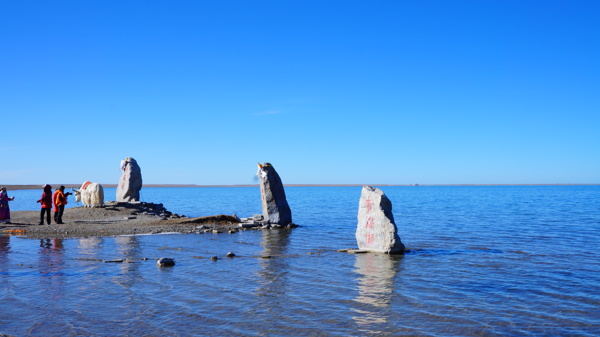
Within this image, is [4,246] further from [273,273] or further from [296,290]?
[296,290]

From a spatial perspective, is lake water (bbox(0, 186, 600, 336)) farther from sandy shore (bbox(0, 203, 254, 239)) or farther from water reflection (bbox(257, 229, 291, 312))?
sandy shore (bbox(0, 203, 254, 239))

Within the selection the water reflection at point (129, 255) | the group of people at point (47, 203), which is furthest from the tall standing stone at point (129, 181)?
the water reflection at point (129, 255)

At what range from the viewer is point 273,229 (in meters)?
24.3

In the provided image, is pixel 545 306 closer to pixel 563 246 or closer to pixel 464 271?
pixel 464 271

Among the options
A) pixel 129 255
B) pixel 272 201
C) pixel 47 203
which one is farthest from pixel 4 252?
pixel 272 201

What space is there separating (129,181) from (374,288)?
27541 millimetres

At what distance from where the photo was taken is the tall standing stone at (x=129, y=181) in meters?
34.5

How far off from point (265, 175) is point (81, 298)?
1633 cm

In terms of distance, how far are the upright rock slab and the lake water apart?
63 cm

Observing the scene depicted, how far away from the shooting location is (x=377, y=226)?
15836 mm

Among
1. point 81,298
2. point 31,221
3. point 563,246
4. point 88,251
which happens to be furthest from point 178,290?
point 31,221

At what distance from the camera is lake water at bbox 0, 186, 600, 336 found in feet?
26.0

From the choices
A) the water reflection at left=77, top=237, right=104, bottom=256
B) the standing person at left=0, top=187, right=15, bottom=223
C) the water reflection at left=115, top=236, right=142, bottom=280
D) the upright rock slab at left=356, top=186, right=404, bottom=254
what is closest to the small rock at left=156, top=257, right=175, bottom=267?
the water reflection at left=115, top=236, right=142, bottom=280

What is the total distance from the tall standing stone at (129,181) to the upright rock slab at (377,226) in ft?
74.9
